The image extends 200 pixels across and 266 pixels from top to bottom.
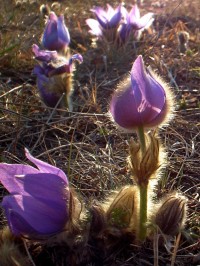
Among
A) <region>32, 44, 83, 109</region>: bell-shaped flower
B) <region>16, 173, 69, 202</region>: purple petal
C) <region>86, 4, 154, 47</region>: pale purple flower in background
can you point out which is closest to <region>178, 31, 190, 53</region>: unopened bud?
<region>86, 4, 154, 47</region>: pale purple flower in background

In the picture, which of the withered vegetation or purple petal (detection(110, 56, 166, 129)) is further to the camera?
the withered vegetation

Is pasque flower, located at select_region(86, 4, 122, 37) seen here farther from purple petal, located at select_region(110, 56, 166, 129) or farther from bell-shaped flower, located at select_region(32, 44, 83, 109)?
purple petal, located at select_region(110, 56, 166, 129)

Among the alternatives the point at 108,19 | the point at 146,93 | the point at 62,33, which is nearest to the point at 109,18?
the point at 108,19

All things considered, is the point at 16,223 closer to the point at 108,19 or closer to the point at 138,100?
the point at 138,100

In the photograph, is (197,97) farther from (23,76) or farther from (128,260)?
(128,260)

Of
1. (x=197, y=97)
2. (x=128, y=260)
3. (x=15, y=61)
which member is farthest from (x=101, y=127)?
(x=15, y=61)
